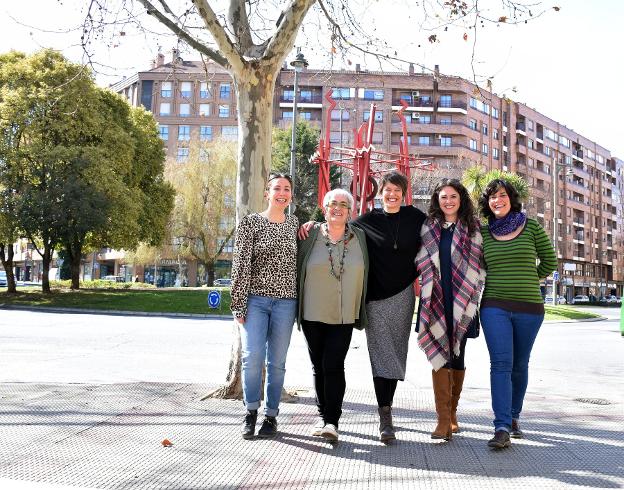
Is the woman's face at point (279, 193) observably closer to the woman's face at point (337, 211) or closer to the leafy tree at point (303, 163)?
the woman's face at point (337, 211)

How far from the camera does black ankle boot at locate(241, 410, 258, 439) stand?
15.0 ft

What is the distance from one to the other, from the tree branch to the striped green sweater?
11.1 feet

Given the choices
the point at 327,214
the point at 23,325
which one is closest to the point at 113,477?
the point at 327,214

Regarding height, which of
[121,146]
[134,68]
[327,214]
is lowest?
[327,214]

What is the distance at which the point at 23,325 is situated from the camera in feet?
57.0

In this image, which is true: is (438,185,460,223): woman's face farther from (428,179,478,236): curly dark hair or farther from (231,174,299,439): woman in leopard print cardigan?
(231,174,299,439): woman in leopard print cardigan

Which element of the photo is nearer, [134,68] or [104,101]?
[134,68]

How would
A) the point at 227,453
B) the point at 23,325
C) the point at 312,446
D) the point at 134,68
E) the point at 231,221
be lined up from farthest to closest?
the point at 231,221, the point at 23,325, the point at 134,68, the point at 312,446, the point at 227,453

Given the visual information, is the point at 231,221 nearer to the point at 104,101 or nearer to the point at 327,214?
the point at 104,101

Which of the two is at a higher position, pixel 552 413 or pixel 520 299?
pixel 520 299

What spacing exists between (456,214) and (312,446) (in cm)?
207

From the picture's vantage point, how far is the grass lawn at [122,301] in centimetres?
2698

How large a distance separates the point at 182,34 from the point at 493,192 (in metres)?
3.74

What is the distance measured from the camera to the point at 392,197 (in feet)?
15.8
